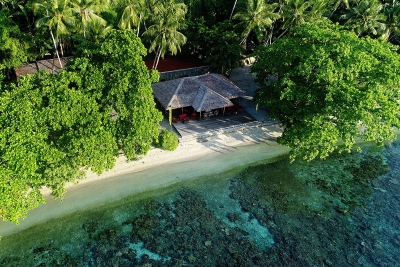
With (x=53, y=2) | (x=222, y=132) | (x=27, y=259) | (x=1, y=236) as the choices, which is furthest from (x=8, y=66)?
(x=222, y=132)

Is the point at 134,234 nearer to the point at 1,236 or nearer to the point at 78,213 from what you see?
the point at 78,213

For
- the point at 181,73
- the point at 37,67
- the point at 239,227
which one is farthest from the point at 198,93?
the point at 37,67

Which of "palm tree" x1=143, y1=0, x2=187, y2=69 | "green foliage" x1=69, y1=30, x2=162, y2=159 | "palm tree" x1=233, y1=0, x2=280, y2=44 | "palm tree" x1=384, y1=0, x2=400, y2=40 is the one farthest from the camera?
"palm tree" x1=384, y1=0, x2=400, y2=40

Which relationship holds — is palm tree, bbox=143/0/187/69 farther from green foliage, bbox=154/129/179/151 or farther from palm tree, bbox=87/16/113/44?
green foliage, bbox=154/129/179/151

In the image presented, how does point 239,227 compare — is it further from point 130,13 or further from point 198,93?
point 130,13

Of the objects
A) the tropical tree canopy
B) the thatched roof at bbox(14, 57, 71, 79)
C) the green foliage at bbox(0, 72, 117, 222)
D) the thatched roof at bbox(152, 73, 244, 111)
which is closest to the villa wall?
the thatched roof at bbox(152, 73, 244, 111)
